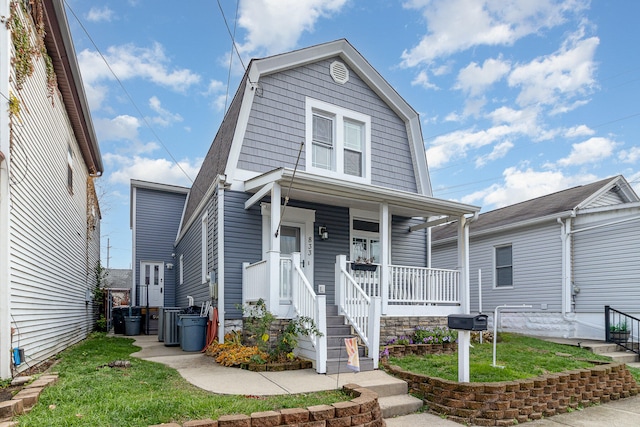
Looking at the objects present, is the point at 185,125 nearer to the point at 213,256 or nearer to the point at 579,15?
the point at 213,256

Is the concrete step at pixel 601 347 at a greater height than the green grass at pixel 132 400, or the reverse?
the green grass at pixel 132 400

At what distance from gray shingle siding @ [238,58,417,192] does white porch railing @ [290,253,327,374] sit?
273 cm

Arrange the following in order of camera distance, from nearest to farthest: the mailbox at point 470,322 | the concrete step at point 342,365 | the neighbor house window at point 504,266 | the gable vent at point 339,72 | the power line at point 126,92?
1. the mailbox at point 470,322
2. the concrete step at point 342,365
3. the power line at point 126,92
4. the gable vent at point 339,72
5. the neighbor house window at point 504,266

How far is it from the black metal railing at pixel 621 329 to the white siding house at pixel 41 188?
11.6m

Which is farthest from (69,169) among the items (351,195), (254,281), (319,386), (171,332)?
(319,386)

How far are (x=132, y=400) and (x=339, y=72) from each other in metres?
8.32

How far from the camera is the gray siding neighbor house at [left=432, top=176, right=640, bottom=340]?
11.0 m

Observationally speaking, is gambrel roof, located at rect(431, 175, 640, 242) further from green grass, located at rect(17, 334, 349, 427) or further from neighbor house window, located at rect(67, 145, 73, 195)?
neighbor house window, located at rect(67, 145, 73, 195)

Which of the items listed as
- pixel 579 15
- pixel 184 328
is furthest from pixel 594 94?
pixel 184 328

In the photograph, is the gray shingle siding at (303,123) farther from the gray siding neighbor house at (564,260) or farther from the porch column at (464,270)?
the gray siding neighbor house at (564,260)

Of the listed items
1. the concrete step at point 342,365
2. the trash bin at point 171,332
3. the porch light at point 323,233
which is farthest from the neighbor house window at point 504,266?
the trash bin at point 171,332

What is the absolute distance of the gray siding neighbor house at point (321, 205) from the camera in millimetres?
7734

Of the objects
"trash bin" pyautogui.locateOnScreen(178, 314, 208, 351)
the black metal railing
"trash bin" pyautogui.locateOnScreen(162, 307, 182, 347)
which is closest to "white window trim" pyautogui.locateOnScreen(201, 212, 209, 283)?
"trash bin" pyautogui.locateOnScreen(162, 307, 182, 347)

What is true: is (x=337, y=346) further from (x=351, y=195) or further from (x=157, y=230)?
(x=157, y=230)
